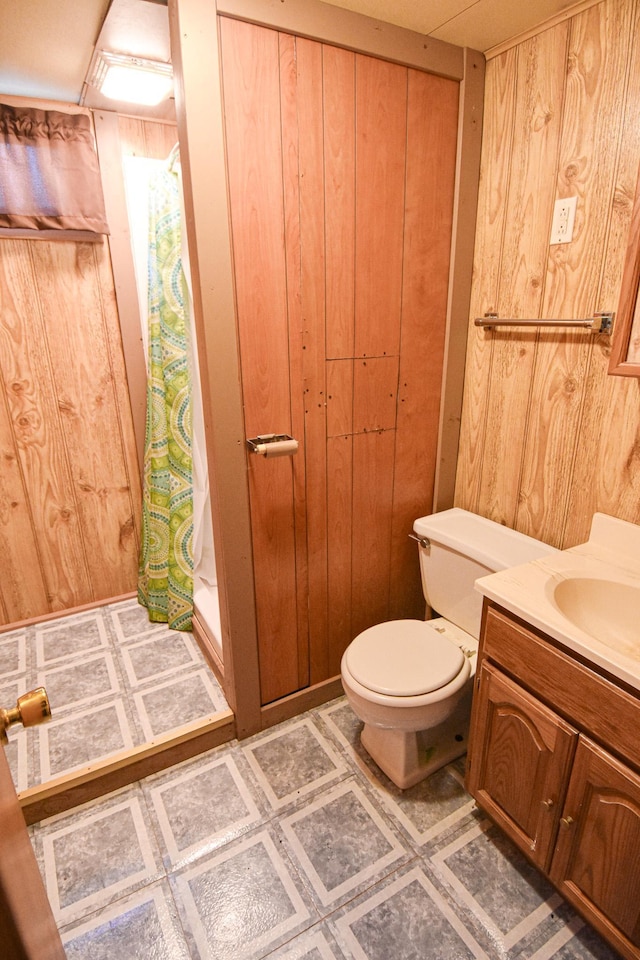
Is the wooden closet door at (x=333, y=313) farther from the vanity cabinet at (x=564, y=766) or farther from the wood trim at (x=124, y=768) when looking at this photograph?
the vanity cabinet at (x=564, y=766)

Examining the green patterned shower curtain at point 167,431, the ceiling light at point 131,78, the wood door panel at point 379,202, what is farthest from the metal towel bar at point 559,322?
the ceiling light at point 131,78

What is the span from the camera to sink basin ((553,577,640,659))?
1.24 meters

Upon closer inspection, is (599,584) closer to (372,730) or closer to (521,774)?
(521,774)

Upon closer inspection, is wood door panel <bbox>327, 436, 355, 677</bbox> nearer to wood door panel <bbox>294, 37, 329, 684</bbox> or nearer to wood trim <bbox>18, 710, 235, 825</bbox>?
wood door panel <bbox>294, 37, 329, 684</bbox>

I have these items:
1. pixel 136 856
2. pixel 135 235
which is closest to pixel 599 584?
pixel 136 856

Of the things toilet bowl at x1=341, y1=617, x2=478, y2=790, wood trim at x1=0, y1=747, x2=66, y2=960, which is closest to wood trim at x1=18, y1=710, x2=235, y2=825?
toilet bowl at x1=341, y1=617, x2=478, y2=790

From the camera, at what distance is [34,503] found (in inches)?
87.3

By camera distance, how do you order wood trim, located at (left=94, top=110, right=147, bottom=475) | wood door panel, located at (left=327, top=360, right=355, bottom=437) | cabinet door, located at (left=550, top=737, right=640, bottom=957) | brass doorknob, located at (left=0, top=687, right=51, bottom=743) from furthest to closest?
1. wood trim, located at (left=94, top=110, right=147, bottom=475)
2. wood door panel, located at (left=327, top=360, right=355, bottom=437)
3. cabinet door, located at (left=550, top=737, right=640, bottom=957)
4. brass doorknob, located at (left=0, top=687, right=51, bottom=743)

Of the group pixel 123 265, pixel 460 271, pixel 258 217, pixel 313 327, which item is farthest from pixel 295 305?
pixel 123 265

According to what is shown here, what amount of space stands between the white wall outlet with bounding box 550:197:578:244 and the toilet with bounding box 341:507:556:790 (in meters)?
0.91

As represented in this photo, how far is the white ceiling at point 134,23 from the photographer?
1291 millimetres

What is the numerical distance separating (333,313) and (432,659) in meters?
1.11

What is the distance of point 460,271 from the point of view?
5.66 ft

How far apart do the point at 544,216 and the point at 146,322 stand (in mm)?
1619
